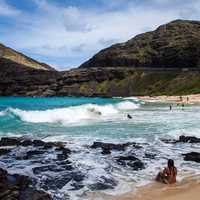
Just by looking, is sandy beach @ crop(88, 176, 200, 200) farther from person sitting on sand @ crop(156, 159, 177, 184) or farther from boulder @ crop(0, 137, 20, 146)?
boulder @ crop(0, 137, 20, 146)

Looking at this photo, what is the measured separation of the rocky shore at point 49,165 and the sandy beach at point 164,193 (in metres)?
1.35

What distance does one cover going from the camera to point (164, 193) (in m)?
17.8

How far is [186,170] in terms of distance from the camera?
2184 centimetres

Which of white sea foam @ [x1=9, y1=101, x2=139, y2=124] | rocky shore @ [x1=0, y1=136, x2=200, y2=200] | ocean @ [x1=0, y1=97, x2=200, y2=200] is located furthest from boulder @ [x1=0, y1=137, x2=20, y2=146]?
white sea foam @ [x1=9, y1=101, x2=139, y2=124]

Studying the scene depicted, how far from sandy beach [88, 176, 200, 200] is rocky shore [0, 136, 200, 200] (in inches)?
53.2

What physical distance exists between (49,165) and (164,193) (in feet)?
22.9

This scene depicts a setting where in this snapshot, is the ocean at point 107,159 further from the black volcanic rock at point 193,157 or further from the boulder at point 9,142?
the boulder at point 9,142

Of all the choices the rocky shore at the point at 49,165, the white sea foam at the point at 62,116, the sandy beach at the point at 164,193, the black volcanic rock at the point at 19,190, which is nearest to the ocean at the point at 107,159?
the rocky shore at the point at 49,165

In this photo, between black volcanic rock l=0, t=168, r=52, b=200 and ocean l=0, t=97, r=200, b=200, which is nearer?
black volcanic rock l=0, t=168, r=52, b=200

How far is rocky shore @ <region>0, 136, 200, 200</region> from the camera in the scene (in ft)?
54.7

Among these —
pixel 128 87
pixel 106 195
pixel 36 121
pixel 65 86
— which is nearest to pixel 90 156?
pixel 106 195

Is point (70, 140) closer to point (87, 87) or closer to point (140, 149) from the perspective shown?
point (140, 149)

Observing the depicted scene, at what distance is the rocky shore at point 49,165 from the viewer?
1669 cm

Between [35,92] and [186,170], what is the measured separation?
538ft
